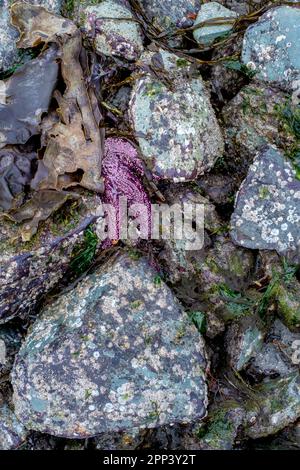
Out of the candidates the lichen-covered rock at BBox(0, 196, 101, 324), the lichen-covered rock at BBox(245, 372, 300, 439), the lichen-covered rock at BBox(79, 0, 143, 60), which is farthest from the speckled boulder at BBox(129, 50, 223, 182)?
the lichen-covered rock at BBox(245, 372, 300, 439)

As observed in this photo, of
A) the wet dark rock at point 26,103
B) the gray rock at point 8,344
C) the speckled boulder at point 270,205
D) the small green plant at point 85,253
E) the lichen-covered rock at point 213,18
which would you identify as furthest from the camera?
the gray rock at point 8,344

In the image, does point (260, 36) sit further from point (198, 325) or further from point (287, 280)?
point (198, 325)

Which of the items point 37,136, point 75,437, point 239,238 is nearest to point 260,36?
point 239,238

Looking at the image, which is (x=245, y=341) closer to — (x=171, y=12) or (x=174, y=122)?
(x=174, y=122)

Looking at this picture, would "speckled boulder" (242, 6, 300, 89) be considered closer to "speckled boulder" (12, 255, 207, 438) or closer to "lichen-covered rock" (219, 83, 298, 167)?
"lichen-covered rock" (219, 83, 298, 167)

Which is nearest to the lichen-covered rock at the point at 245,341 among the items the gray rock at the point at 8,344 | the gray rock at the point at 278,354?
the gray rock at the point at 278,354

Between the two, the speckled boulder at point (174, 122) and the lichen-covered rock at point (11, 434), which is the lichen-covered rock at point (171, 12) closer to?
the speckled boulder at point (174, 122)

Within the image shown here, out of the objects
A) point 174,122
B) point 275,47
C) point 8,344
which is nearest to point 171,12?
point 275,47
